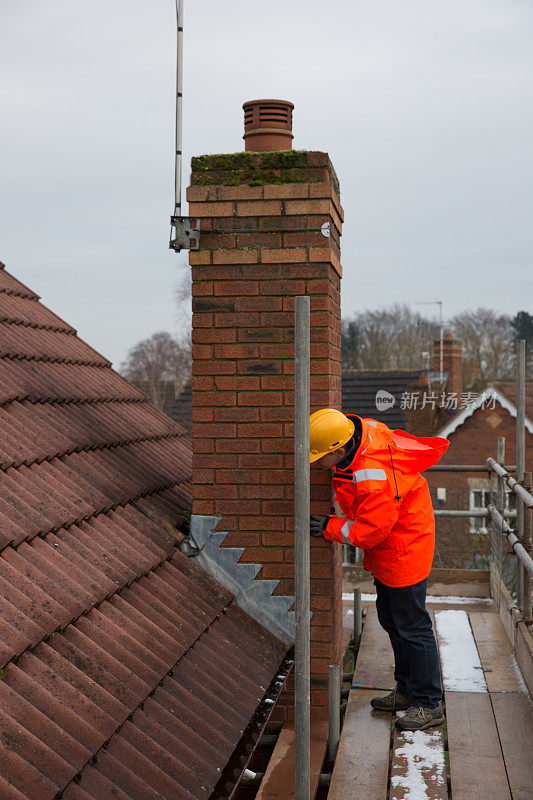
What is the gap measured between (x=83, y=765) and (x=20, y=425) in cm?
180

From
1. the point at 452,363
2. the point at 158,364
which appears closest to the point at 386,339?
the point at 158,364

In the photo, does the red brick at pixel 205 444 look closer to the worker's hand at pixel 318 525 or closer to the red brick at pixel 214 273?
the worker's hand at pixel 318 525

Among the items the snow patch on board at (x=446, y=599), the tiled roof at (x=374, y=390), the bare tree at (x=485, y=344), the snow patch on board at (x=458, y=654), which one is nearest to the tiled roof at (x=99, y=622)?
the snow patch on board at (x=458, y=654)

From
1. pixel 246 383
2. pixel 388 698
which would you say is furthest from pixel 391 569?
pixel 246 383

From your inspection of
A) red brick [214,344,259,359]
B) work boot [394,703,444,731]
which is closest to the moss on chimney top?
red brick [214,344,259,359]

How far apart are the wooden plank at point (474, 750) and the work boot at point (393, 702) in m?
0.22

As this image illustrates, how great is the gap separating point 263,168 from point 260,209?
0.66 ft

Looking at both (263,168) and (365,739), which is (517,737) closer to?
(365,739)

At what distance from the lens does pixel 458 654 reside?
5.07m

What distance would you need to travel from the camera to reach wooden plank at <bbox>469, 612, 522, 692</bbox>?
14.9 ft

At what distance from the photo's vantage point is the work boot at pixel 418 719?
3930mm

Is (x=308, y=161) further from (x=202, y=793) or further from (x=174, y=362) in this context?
(x=174, y=362)

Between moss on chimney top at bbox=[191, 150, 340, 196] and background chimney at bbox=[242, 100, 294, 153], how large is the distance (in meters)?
0.23

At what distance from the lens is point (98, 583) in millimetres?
3004
